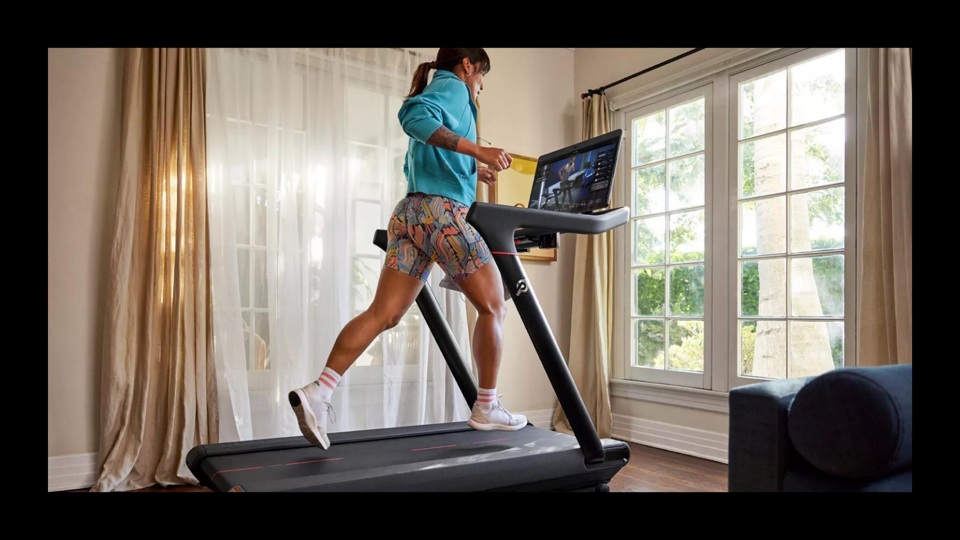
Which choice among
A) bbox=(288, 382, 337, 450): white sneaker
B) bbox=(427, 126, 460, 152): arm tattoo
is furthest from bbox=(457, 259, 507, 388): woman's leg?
bbox=(288, 382, 337, 450): white sneaker

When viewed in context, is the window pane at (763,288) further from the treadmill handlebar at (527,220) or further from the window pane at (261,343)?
the window pane at (261,343)

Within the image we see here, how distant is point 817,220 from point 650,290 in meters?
1.01

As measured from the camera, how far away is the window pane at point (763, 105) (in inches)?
121

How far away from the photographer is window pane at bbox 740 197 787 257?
119 inches

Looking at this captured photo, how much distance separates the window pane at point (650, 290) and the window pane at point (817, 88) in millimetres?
1065

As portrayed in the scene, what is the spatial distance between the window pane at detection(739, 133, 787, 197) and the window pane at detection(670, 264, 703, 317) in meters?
0.49

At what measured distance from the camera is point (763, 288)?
308 centimetres

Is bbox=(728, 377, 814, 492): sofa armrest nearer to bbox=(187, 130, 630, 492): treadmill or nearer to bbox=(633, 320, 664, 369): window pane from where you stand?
bbox=(187, 130, 630, 492): treadmill

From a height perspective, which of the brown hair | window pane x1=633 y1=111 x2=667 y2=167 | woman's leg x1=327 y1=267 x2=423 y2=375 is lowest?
woman's leg x1=327 y1=267 x2=423 y2=375

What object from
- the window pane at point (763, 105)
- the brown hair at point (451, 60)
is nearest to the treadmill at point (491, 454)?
the brown hair at point (451, 60)

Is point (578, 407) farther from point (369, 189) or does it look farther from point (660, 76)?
point (660, 76)
